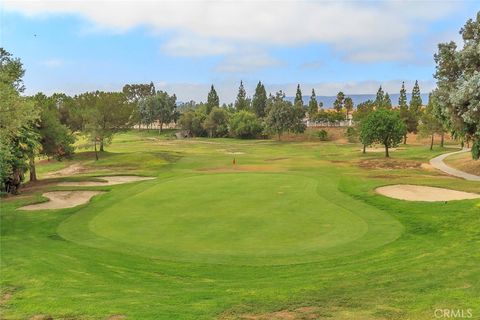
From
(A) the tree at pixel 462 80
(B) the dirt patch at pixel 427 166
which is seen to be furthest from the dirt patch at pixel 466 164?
(A) the tree at pixel 462 80

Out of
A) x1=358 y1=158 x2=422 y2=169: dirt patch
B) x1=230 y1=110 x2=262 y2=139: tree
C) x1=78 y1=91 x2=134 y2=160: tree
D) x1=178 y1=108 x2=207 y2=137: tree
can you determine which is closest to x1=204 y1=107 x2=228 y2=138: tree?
x1=178 y1=108 x2=207 y2=137: tree

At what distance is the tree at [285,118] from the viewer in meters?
135

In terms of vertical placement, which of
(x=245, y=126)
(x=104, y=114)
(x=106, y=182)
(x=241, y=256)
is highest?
(x=104, y=114)

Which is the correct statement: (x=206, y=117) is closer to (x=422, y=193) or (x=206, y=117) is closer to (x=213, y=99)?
(x=213, y=99)

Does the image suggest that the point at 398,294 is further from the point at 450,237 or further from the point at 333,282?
the point at 450,237

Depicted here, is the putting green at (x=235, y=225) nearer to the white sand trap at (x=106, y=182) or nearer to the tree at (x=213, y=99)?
the white sand trap at (x=106, y=182)

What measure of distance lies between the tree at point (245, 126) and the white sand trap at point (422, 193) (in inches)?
4195

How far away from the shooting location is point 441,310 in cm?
1076

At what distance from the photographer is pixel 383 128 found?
70.1 m

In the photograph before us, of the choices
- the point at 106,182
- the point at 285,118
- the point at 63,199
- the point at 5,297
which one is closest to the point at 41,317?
the point at 5,297

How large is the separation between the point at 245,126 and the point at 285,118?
13745mm

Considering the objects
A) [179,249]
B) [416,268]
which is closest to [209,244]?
[179,249]

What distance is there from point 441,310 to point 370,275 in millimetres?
3998

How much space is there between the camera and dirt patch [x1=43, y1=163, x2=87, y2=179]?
188 feet
